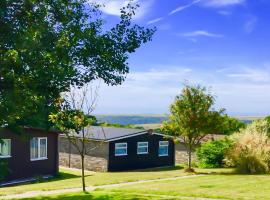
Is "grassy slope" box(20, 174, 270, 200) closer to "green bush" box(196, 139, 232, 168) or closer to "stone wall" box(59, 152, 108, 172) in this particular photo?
"green bush" box(196, 139, 232, 168)

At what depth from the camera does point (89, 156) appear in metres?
39.6

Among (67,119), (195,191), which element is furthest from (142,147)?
(67,119)

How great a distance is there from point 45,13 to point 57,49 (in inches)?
52.7

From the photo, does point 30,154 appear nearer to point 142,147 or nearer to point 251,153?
point 142,147

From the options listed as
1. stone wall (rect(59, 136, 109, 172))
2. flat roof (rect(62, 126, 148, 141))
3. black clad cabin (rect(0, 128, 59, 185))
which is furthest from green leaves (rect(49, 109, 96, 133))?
flat roof (rect(62, 126, 148, 141))

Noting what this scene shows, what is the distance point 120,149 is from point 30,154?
8.81 metres

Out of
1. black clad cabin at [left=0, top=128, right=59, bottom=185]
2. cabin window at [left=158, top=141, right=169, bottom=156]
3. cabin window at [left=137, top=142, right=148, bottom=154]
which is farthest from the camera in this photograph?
cabin window at [left=158, top=141, right=169, bottom=156]

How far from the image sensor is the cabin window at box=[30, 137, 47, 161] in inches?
1281

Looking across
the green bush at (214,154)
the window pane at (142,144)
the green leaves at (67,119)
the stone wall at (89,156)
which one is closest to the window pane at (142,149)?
the window pane at (142,144)

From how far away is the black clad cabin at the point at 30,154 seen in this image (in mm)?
30772

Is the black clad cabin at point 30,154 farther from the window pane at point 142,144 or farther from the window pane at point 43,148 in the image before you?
the window pane at point 142,144

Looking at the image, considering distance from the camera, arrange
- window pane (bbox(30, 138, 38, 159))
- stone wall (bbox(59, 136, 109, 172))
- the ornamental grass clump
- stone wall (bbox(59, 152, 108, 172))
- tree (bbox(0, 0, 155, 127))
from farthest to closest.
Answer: stone wall (bbox(59, 152, 108, 172))
stone wall (bbox(59, 136, 109, 172))
window pane (bbox(30, 138, 38, 159))
the ornamental grass clump
tree (bbox(0, 0, 155, 127))

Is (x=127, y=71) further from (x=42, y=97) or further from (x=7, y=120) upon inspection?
(x=7, y=120)

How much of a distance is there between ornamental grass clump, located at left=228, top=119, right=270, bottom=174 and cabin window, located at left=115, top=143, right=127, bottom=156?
400 inches
